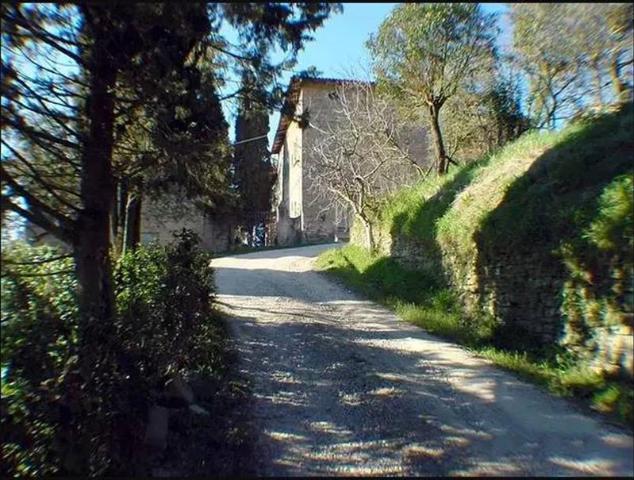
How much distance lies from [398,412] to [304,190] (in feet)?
64.3

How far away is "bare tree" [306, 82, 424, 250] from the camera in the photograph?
16234 millimetres

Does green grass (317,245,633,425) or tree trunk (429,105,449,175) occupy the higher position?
tree trunk (429,105,449,175)

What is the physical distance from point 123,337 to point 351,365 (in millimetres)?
3171

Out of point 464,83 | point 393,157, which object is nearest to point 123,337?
point 464,83

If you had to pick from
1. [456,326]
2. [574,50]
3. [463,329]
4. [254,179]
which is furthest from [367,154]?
[254,179]

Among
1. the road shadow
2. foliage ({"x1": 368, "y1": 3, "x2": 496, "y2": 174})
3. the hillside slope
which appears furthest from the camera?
foliage ({"x1": 368, "y1": 3, "x2": 496, "y2": 174})

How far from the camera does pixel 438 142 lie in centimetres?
1432

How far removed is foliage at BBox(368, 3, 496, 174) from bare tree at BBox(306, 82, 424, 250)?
1.29 metres

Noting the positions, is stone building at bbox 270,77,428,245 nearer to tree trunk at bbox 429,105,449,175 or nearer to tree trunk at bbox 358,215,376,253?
tree trunk at bbox 429,105,449,175

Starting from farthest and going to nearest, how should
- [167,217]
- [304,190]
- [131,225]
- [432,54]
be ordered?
[304,190] < [432,54] < [167,217] < [131,225]

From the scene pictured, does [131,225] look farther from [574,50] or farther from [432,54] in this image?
[432,54]

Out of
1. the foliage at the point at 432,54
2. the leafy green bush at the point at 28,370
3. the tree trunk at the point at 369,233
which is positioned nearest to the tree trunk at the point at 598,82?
the foliage at the point at 432,54

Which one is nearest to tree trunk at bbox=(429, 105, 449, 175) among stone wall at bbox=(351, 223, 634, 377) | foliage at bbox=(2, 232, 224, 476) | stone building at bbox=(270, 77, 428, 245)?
stone building at bbox=(270, 77, 428, 245)

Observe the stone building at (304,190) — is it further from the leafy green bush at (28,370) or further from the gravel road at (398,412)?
the leafy green bush at (28,370)
